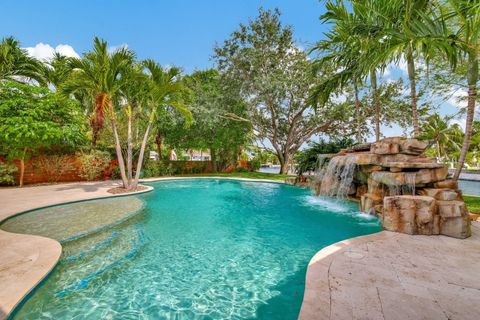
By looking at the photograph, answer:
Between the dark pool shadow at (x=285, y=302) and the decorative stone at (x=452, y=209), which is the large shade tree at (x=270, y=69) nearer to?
the decorative stone at (x=452, y=209)

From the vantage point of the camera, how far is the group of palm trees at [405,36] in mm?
4453

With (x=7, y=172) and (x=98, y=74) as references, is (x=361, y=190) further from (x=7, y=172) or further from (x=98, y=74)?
(x=7, y=172)

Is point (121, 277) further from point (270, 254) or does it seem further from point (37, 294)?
point (270, 254)

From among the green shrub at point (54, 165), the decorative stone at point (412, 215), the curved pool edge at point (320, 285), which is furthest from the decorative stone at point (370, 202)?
the green shrub at point (54, 165)

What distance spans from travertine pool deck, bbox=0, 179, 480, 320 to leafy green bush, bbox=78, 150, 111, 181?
10387 millimetres

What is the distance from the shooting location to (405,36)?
4.64m

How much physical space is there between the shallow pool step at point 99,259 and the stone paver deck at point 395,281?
10.3ft

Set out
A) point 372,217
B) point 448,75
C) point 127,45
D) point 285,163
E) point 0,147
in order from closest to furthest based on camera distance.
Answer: point 372,217 → point 448,75 → point 127,45 → point 0,147 → point 285,163

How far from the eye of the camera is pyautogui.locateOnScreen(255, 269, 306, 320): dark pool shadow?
94.5 inches

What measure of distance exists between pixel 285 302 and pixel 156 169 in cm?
1699

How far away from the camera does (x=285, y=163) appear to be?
70.1 feet

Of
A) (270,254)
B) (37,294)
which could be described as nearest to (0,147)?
(37,294)

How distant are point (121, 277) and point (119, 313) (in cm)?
85

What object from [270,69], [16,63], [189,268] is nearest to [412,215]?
[189,268]
